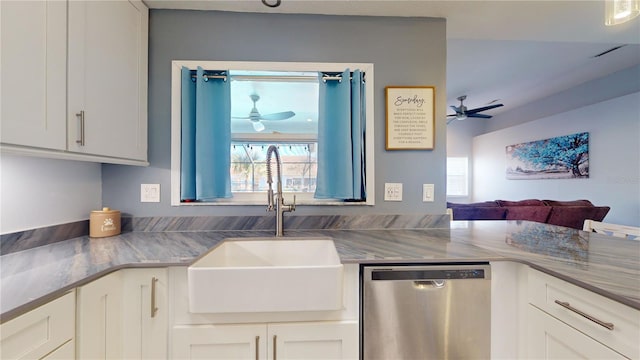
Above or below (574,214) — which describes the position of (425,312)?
below

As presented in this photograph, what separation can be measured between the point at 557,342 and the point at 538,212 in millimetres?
2592

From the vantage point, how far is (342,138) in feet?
5.05

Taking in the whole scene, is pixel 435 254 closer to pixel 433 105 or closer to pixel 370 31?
pixel 433 105

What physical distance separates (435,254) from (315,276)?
50cm

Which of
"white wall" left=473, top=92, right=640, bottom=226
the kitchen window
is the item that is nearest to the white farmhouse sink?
the kitchen window

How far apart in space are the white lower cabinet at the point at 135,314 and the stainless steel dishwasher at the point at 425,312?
753 millimetres

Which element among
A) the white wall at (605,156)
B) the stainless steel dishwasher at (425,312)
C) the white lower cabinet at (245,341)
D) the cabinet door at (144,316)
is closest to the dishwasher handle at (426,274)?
the stainless steel dishwasher at (425,312)

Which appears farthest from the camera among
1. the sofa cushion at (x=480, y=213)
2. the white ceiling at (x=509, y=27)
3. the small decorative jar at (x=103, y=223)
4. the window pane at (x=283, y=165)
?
the sofa cushion at (x=480, y=213)

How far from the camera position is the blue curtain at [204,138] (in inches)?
57.9

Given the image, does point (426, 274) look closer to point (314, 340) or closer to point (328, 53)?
point (314, 340)

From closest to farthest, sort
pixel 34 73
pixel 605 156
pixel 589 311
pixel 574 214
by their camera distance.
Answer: pixel 589 311, pixel 34 73, pixel 574 214, pixel 605 156

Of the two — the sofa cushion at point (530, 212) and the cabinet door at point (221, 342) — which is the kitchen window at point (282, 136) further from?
the sofa cushion at point (530, 212)

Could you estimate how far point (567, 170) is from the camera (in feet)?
12.8

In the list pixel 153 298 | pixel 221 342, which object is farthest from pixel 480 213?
pixel 153 298
